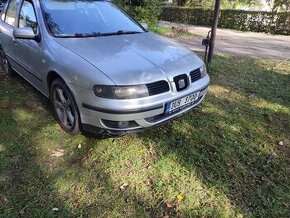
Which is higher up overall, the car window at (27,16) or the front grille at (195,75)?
the car window at (27,16)

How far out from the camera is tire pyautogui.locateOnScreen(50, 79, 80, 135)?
3.56 metres

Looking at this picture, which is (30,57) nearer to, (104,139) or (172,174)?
(104,139)

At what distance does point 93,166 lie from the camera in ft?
11.0

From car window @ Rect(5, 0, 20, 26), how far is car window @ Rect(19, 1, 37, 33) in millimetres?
311

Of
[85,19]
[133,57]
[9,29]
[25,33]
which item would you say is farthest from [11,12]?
[133,57]

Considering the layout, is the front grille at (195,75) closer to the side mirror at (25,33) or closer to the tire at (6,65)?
the side mirror at (25,33)

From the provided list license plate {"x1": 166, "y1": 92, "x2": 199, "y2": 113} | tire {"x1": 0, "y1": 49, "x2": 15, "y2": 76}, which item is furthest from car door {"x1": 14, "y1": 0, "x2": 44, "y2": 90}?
license plate {"x1": 166, "y1": 92, "x2": 199, "y2": 113}

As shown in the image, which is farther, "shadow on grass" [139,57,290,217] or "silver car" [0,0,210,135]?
"silver car" [0,0,210,135]

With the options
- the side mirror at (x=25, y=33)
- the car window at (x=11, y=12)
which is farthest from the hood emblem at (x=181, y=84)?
the car window at (x=11, y=12)

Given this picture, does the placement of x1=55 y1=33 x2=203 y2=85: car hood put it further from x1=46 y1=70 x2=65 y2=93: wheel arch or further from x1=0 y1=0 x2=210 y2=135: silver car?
x1=46 y1=70 x2=65 y2=93: wheel arch

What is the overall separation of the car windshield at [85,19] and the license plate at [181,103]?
139 centimetres

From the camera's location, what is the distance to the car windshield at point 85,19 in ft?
13.1

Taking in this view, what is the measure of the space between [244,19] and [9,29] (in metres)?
16.6

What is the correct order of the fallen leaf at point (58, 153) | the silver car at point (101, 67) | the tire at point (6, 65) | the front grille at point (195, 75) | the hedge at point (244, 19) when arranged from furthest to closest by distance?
the hedge at point (244, 19) → the tire at point (6, 65) → the front grille at point (195, 75) → the fallen leaf at point (58, 153) → the silver car at point (101, 67)
